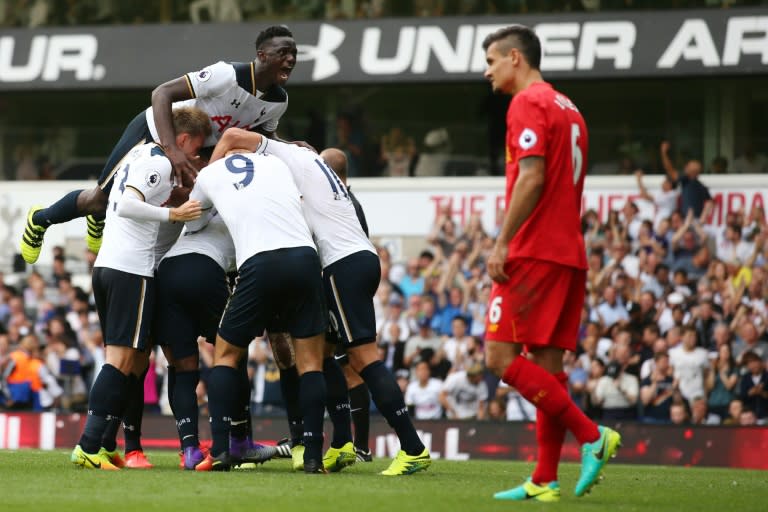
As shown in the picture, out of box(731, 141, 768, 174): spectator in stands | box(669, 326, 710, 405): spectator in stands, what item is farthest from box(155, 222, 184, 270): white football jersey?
box(731, 141, 768, 174): spectator in stands

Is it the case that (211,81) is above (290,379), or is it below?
above

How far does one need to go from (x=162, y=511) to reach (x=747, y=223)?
42.3ft

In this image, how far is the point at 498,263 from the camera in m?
6.68

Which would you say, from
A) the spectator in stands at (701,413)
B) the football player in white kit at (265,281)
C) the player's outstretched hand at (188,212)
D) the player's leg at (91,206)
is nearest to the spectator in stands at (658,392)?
the spectator in stands at (701,413)

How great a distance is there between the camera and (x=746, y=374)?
49.9 ft

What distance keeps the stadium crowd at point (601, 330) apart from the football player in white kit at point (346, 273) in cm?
717

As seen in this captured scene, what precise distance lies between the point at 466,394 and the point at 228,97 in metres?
7.43

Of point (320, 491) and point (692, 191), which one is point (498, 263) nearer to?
point (320, 491)

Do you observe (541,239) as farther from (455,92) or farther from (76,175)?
(76,175)

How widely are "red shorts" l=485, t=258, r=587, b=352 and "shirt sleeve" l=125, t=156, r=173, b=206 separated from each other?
2.83m

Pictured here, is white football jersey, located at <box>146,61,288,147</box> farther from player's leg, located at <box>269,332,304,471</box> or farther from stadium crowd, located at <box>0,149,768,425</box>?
stadium crowd, located at <box>0,149,768,425</box>

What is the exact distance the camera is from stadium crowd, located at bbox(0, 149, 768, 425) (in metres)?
15.3

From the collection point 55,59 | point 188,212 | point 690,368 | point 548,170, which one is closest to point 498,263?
point 548,170

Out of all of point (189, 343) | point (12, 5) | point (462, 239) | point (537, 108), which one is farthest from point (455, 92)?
point (537, 108)
